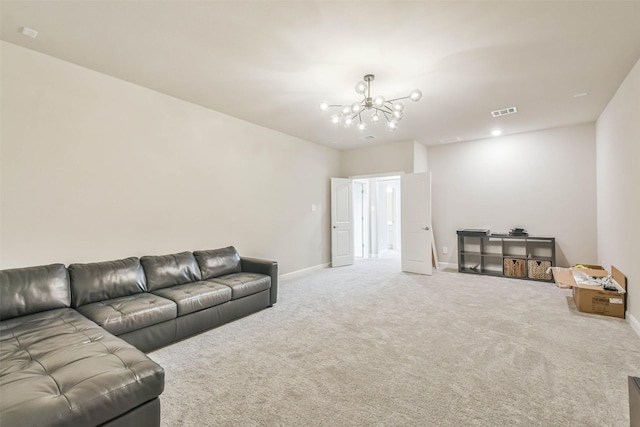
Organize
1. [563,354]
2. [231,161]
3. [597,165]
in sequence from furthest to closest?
[597,165] → [231,161] → [563,354]

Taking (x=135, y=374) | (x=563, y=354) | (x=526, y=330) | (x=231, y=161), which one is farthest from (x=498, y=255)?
(x=135, y=374)

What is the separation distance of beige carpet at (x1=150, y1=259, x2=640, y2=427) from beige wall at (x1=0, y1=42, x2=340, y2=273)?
1.45 meters

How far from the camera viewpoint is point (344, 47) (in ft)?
8.52

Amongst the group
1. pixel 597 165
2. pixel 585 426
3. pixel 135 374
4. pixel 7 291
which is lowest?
pixel 585 426

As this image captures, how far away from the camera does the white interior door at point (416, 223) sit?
5676mm

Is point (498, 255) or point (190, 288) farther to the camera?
point (498, 255)

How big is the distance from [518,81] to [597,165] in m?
2.91

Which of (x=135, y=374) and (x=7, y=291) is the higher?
(x=7, y=291)

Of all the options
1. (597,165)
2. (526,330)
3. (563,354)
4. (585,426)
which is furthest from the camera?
(597,165)

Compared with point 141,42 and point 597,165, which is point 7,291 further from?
point 597,165

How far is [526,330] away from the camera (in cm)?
304

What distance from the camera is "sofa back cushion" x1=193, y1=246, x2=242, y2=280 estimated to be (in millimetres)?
3718

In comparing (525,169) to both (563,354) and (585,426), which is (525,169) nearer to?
(563,354)

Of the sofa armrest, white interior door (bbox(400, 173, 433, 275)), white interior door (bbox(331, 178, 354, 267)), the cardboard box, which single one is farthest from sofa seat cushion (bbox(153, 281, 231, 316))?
the cardboard box
